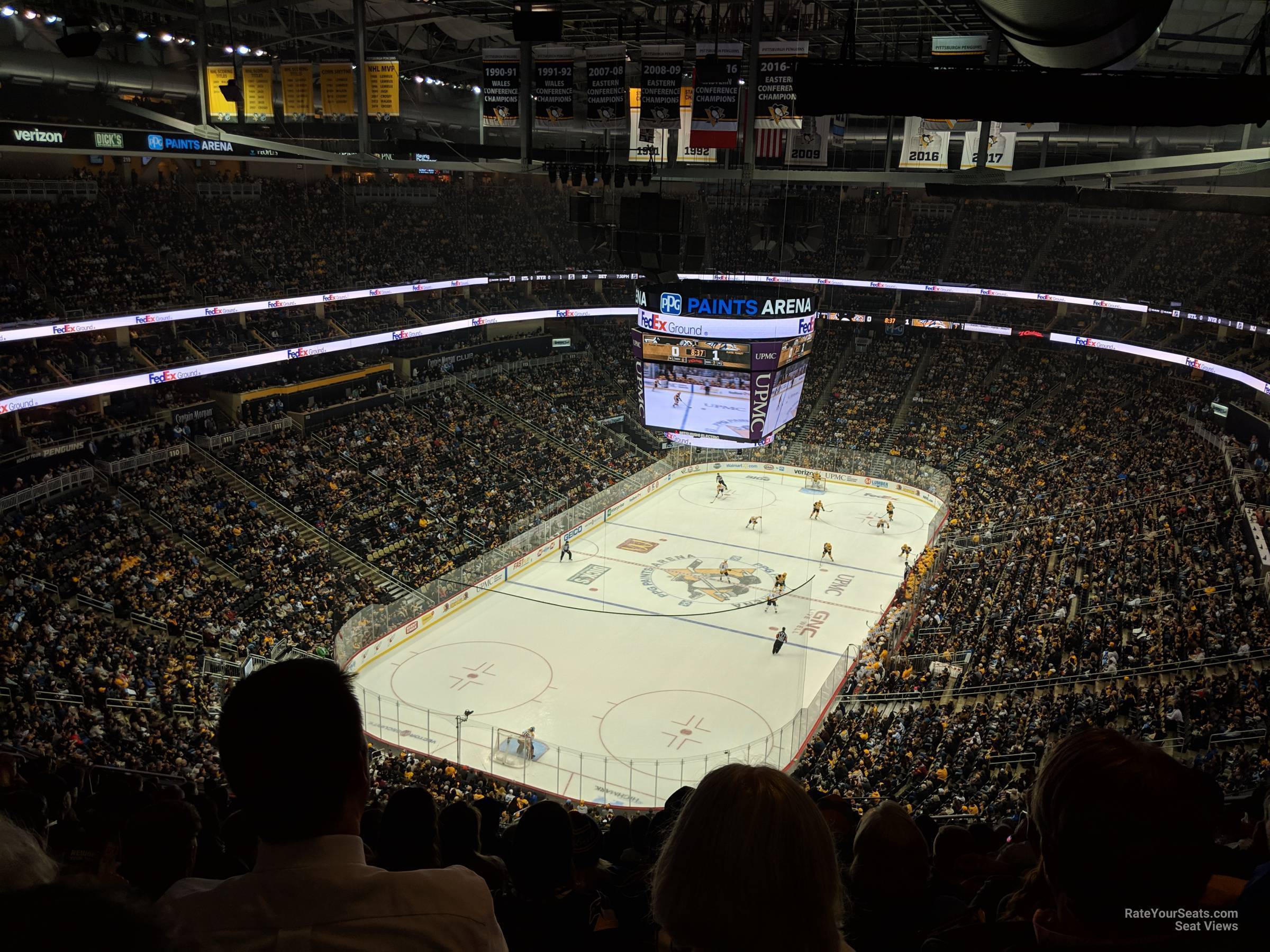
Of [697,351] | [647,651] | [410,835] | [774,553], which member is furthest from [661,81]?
[774,553]

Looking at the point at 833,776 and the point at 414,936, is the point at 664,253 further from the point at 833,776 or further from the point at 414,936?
the point at 414,936

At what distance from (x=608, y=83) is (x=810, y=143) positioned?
4.52m

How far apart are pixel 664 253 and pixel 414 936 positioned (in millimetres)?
17361

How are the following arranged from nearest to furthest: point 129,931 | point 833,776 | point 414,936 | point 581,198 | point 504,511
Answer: point 129,931 → point 414,936 → point 833,776 → point 581,198 → point 504,511

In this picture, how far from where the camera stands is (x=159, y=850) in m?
3.01

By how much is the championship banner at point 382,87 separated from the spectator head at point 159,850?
1686 centimetres

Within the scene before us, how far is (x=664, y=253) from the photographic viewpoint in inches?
715

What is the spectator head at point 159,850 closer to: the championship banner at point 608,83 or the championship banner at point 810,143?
the championship banner at point 608,83

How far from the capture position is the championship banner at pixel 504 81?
17750mm

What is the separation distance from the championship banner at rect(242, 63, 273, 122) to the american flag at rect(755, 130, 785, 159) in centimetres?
911

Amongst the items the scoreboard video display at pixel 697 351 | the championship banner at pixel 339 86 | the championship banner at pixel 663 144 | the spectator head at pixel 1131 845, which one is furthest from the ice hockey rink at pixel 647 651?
the spectator head at pixel 1131 845

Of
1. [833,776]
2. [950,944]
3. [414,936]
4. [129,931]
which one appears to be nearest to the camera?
[129,931]

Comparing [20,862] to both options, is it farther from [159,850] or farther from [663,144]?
[663,144]

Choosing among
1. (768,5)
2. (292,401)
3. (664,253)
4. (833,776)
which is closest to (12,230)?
(292,401)
